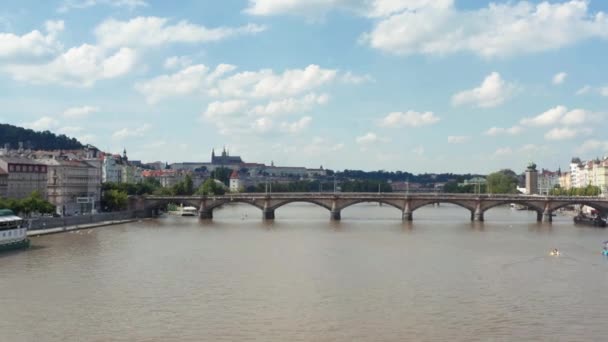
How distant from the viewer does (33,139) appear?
6663 inches

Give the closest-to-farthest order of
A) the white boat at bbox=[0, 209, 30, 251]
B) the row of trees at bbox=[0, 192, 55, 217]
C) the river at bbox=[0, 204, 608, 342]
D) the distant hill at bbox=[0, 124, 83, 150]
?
the river at bbox=[0, 204, 608, 342] < the white boat at bbox=[0, 209, 30, 251] < the row of trees at bbox=[0, 192, 55, 217] < the distant hill at bbox=[0, 124, 83, 150]

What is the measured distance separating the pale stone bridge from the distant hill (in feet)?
265

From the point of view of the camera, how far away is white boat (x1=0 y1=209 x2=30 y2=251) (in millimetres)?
49656

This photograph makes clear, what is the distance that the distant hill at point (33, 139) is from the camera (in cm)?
16300

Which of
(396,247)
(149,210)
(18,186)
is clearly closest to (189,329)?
(396,247)

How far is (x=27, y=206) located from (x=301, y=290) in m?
40.8

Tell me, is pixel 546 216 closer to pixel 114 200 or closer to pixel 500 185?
pixel 114 200

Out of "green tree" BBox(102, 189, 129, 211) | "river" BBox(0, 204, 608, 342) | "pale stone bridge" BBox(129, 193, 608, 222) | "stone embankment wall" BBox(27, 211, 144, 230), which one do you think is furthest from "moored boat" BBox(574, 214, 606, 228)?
"green tree" BBox(102, 189, 129, 211)

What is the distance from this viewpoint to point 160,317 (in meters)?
29.9

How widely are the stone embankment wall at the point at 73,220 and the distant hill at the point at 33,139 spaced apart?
278ft

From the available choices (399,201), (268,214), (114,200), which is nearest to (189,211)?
(114,200)

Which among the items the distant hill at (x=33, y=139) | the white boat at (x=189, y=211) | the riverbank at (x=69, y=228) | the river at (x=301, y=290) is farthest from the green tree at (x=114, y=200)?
the distant hill at (x=33, y=139)

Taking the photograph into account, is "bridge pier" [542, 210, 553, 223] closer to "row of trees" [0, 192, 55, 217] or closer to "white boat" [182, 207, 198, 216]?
"white boat" [182, 207, 198, 216]

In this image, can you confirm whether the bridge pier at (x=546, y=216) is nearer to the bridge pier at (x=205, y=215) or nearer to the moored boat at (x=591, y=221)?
the moored boat at (x=591, y=221)
